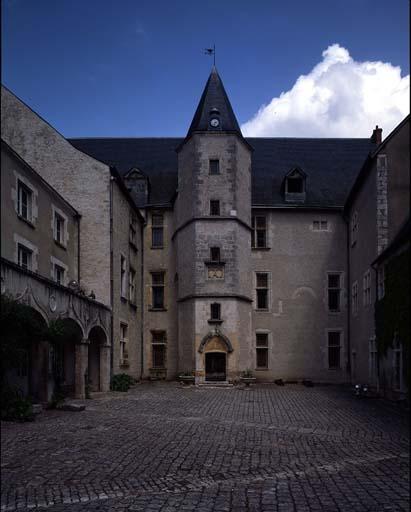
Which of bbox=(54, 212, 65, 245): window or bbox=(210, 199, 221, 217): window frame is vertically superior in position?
bbox=(210, 199, 221, 217): window frame

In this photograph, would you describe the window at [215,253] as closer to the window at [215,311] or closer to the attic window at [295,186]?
the window at [215,311]

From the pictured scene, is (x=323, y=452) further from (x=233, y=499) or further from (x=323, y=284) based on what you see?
(x=323, y=284)

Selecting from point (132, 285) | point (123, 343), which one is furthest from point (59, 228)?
point (132, 285)

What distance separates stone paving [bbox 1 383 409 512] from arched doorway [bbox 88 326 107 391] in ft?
19.9

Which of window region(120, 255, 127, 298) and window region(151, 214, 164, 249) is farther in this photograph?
window region(151, 214, 164, 249)

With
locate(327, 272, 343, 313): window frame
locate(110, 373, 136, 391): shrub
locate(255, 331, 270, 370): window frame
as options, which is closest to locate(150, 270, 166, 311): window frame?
locate(255, 331, 270, 370): window frame

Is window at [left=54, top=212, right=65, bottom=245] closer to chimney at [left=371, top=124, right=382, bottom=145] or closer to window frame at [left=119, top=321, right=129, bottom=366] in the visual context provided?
window frame at [left=119, top=321, right=129, bottom=366]

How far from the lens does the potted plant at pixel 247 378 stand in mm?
24812

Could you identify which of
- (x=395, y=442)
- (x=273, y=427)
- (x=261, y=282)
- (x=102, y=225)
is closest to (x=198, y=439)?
(x=273, y=427)

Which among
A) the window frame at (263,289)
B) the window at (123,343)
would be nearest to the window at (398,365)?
the window at (123,343)

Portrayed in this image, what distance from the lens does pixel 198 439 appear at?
33.1 feet

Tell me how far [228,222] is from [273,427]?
14.7 m

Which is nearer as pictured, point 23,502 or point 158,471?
point 23,502

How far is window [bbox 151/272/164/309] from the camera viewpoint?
1125 inches
